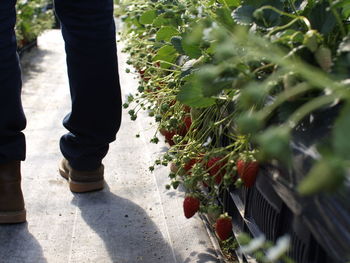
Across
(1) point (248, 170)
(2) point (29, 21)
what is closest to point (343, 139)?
(1) point (248, 170)

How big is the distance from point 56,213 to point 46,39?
16.6 feet

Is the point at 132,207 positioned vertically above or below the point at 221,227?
below

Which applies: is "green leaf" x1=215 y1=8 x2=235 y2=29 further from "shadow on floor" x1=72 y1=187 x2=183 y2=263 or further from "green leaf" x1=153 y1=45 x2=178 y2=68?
"shadow on floor" x1=72 y1=187 x2=183 y2=263

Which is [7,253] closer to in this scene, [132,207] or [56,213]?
[56,213]

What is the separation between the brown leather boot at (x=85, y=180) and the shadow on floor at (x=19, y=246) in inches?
10.4

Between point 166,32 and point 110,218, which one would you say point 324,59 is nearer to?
point 166,32

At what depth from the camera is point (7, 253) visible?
65.3 inches

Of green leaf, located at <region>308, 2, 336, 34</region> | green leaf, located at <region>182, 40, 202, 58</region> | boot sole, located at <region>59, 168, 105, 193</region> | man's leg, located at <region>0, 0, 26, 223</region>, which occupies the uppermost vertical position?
green leaf, located at <region>308, 2, 336, 34</region>

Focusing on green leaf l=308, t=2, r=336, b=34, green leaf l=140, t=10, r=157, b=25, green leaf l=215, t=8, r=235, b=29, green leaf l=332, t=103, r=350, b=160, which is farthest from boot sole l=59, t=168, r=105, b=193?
green leaf l=332, t=103, r=350, b=160

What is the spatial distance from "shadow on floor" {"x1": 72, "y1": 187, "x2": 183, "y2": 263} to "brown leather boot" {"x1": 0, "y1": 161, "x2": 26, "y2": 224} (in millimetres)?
194

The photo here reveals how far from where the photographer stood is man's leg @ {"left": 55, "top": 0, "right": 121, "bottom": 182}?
182cm

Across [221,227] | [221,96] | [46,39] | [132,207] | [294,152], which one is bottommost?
[46,39]

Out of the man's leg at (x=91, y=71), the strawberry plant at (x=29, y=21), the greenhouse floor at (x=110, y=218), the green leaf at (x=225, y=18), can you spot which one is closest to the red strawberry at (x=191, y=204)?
the greenhouse floor at (x=110, y=218)

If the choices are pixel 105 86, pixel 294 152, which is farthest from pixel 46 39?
pixel 294 152
